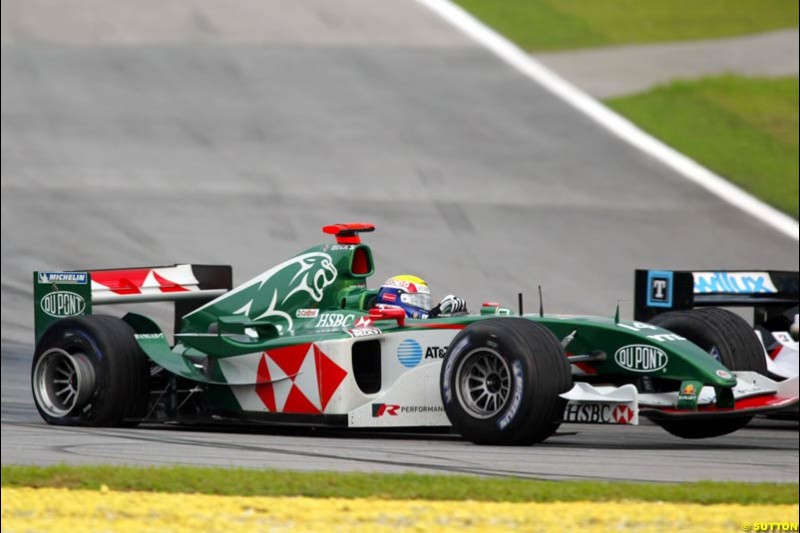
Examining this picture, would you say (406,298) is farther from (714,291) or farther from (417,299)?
(714,291)

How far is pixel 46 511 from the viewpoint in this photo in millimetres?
8148

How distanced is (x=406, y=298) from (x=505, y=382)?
1.52 m

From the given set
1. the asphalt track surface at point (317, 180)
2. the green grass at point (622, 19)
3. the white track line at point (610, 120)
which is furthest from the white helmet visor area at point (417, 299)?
the green grass at point (622, 19)

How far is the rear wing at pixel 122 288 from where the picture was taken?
13.3m

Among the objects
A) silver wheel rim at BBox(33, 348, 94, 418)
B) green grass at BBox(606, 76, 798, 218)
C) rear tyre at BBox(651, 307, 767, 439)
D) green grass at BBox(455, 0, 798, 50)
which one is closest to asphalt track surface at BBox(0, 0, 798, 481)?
silver wheel rim at BBox(33, 348, 94, 418)

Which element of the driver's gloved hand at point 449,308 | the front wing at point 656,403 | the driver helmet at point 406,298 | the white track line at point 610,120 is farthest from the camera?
the white track line at point 610,120

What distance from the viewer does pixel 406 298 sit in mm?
12250

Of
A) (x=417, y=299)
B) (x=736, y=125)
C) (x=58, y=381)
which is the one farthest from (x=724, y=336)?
(x=736, y=125)

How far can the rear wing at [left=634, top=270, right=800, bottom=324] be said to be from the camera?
14.3m

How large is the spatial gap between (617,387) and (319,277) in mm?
2653

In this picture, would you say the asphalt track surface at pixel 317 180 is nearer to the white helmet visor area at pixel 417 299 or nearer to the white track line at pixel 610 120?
the white track line at pixel 610 120

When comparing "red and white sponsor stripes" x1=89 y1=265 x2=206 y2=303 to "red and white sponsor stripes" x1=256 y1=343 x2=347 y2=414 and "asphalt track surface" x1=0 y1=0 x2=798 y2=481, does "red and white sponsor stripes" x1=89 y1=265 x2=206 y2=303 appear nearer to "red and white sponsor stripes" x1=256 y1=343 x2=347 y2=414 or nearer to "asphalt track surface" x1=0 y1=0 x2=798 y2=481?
"asphalt track surface" x1=0 y1=0 x2=798 y2=481

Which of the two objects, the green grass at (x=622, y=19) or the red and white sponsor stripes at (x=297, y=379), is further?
the green grass at (x=622, y=19)

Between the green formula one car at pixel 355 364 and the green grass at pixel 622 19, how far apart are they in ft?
80.1
